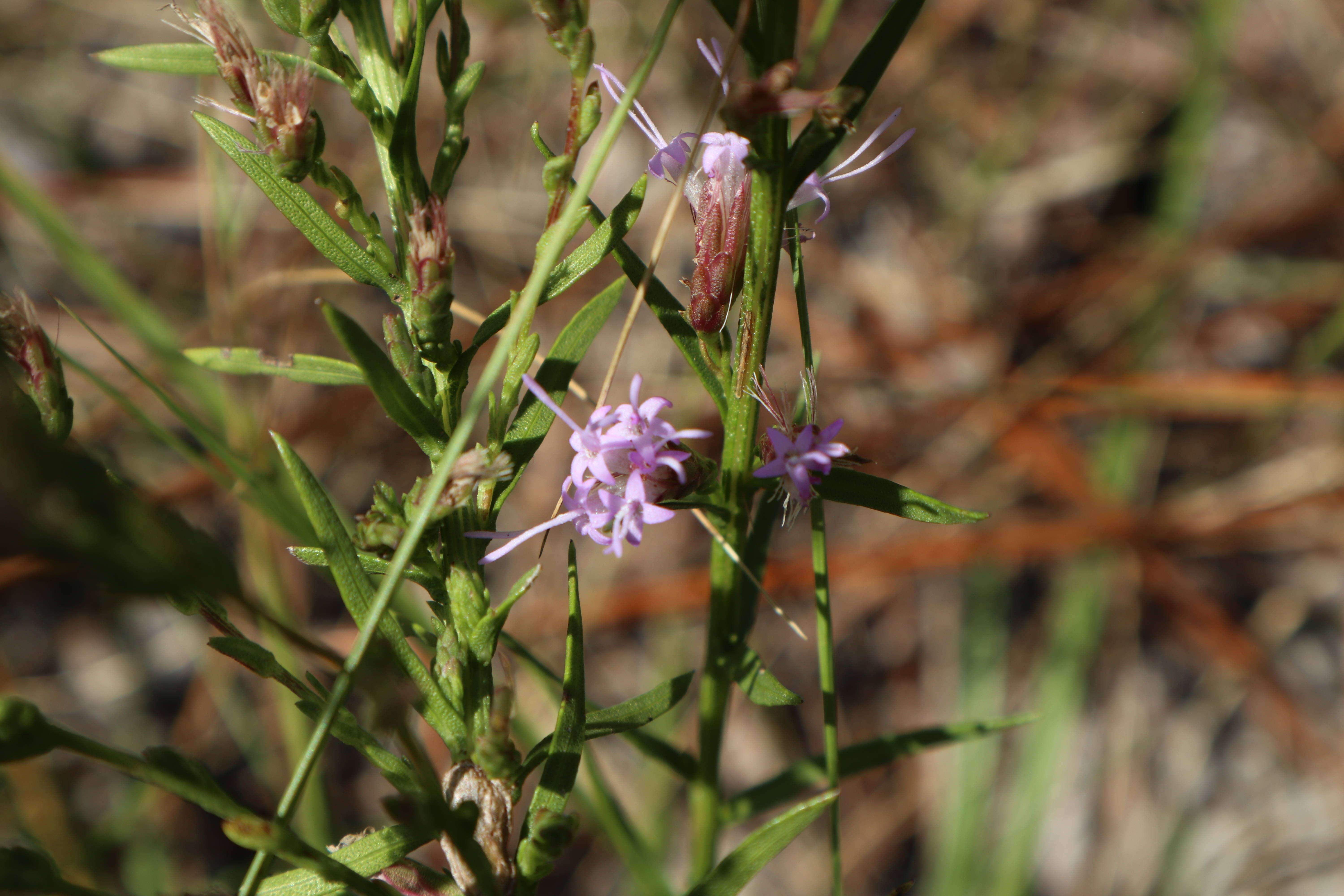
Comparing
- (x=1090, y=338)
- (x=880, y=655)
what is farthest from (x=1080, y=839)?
(x=1090, y=338)

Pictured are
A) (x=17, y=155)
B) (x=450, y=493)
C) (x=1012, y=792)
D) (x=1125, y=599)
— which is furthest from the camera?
(x=17, y=155)

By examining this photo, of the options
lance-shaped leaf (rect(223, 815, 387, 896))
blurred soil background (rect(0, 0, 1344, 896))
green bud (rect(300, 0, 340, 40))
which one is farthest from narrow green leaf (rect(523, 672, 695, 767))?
blurred soil background (rect(0, 0, 1344, 896))

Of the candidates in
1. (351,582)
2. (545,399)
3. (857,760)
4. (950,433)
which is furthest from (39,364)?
(950,433)

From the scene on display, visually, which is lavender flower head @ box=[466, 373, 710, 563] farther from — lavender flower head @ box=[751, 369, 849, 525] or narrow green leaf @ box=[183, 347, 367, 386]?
narrow green leaf @ box=[183, 347, 367, 386]

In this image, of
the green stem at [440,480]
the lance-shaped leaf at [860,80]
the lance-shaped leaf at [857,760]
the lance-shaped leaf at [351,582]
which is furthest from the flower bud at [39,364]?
the lance-shaped leaf at [857,760]

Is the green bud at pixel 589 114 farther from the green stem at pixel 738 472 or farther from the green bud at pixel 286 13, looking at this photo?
the green bud at pixel 286 13

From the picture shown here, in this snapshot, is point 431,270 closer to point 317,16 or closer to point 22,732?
point 317,16

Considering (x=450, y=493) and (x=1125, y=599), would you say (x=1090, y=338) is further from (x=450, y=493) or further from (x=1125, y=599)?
(x=450, y=493)
